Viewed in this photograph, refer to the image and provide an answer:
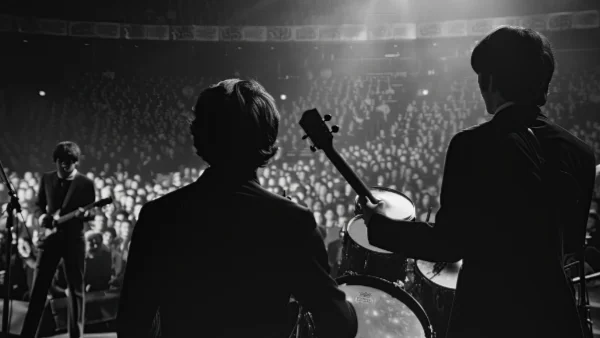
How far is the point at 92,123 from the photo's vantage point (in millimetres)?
12961

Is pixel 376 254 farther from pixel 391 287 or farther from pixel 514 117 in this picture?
pixel 514 117

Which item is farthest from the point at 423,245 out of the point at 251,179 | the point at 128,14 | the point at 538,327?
the point at 128,14

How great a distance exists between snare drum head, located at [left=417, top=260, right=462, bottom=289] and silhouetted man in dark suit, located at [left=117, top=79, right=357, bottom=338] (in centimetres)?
191

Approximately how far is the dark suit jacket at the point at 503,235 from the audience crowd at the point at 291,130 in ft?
22.8

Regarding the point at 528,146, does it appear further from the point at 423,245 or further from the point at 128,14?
the point at 128,14

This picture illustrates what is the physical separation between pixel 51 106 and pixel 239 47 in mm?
6061

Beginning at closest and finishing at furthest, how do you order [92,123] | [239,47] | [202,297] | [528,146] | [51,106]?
[202,297] < [528,146] < [92,123] < [51,106] < [239,47]

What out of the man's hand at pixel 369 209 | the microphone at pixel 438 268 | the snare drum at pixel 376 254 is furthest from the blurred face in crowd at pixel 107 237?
the man's hand at pixel 369 209

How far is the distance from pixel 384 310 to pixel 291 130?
34.4 feet

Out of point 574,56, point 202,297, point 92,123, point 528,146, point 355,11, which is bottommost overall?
point 202,297

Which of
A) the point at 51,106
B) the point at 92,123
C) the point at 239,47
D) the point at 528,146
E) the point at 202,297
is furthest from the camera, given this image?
the point at 239,47

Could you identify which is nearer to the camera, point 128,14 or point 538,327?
point 538,327

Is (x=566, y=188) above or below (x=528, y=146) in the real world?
below

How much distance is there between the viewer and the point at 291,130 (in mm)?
12750
